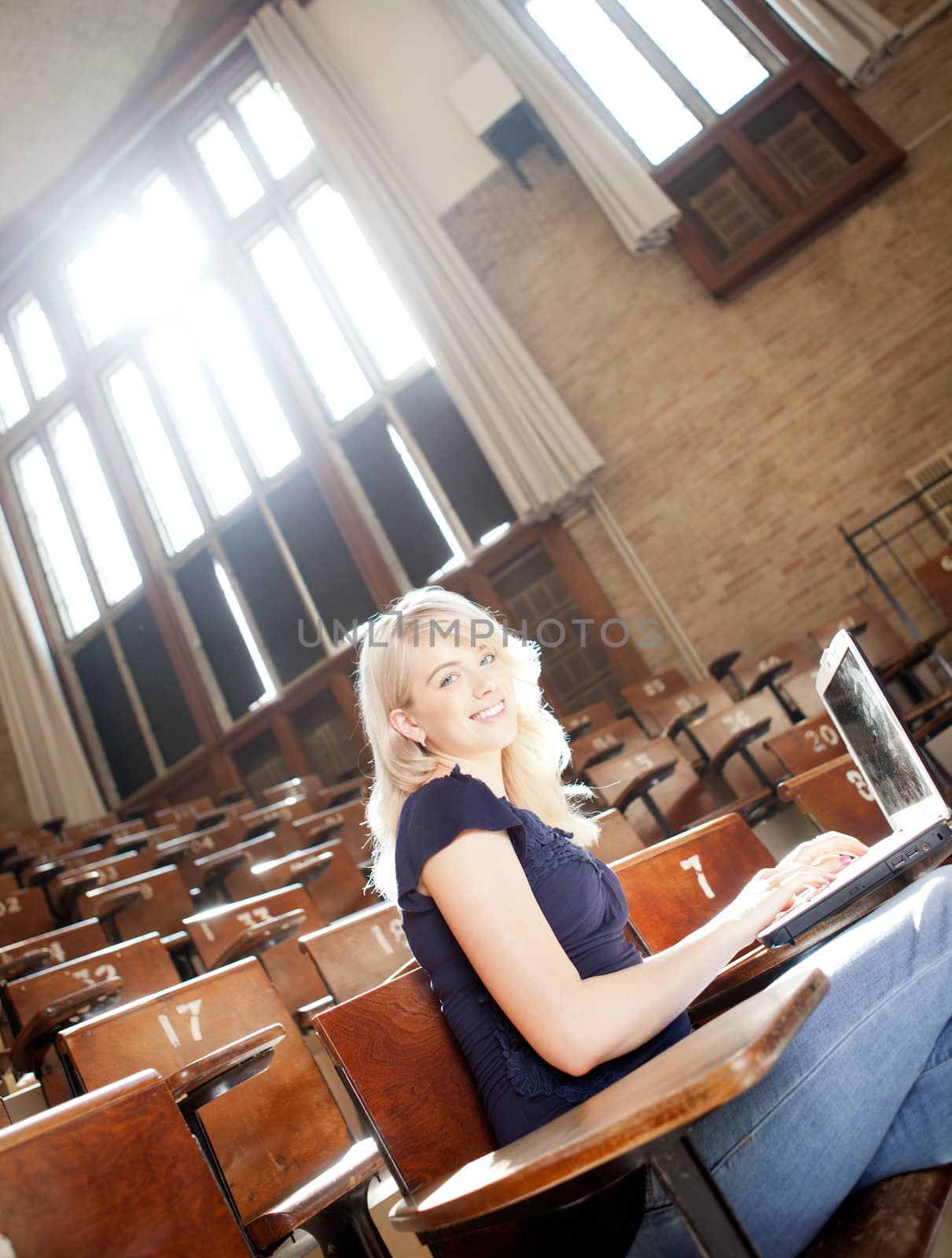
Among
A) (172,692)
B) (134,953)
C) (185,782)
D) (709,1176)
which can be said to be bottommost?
(709,1176)

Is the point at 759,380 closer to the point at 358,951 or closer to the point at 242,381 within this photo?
the point at 242,381

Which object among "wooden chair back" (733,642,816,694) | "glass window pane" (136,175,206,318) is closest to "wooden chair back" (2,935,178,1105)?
"wooden chair back" (733,642,816,694)

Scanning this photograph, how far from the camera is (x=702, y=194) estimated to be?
7.52 m

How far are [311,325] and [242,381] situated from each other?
0.96m

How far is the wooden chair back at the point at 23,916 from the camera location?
13.1 feet

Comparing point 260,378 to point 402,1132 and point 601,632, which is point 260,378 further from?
point 402,1132

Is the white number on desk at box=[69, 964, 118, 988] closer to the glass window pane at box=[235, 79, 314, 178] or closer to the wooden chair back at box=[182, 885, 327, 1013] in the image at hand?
the wooden chair back at box=[182, 885, 327, 1013]

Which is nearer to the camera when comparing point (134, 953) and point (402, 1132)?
point (402, 1132)

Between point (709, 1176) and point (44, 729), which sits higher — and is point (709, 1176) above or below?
below

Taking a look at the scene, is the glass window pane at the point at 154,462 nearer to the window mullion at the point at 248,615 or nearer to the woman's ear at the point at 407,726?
the window mullion at the point at 248,615

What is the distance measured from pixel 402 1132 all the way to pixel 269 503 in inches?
333

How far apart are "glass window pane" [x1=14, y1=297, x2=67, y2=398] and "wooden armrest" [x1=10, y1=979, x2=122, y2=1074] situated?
9787 millimetres

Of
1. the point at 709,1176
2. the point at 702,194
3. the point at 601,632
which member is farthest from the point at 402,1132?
the point at 702,194

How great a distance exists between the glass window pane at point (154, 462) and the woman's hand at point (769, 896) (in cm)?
900
